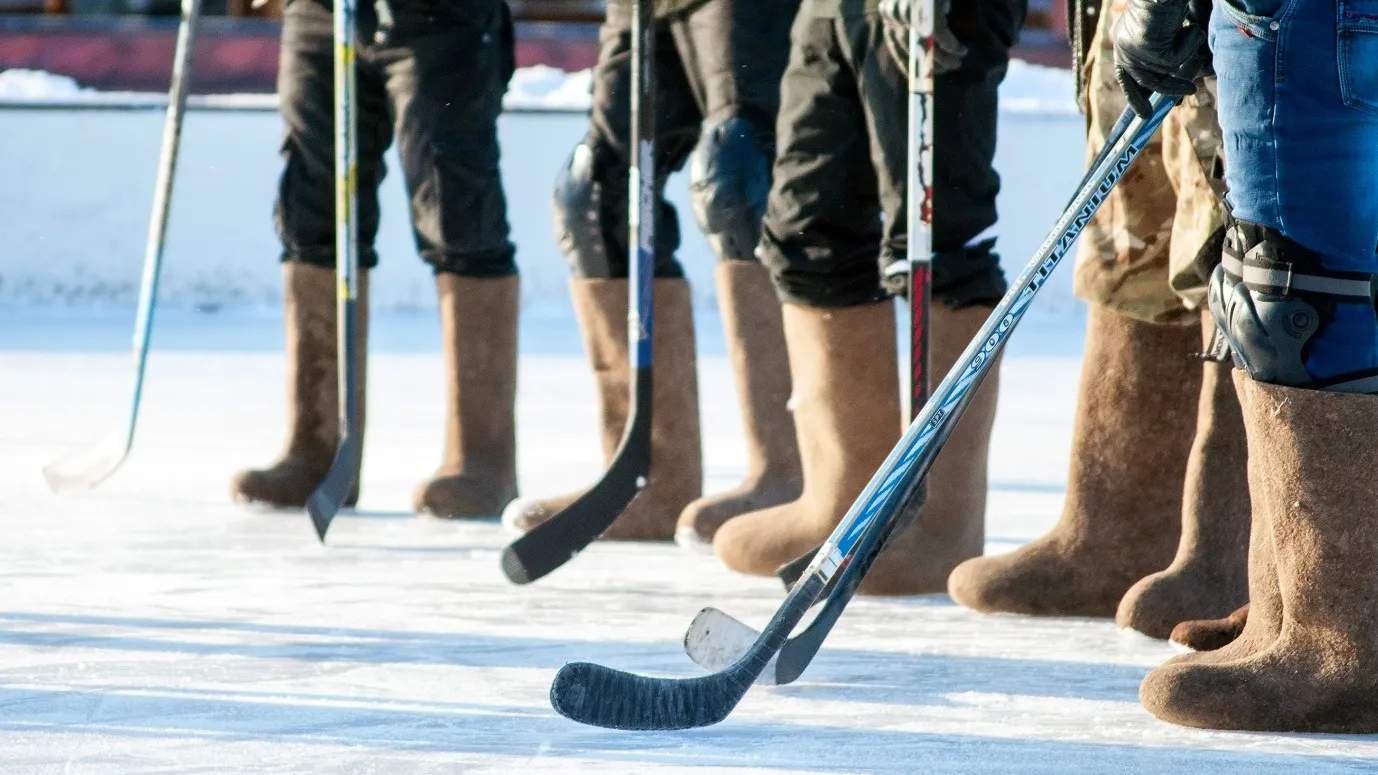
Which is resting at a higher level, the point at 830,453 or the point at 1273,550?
the point at 1273,550

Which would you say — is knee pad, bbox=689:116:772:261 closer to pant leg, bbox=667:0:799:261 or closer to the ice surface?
pant leg, bbox=667:0:799:261

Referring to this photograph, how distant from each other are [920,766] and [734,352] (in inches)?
55.4

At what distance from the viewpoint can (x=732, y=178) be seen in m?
2.86

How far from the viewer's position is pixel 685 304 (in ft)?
10.3

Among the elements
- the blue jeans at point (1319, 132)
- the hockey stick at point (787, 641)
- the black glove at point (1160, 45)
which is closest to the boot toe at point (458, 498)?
the hockey stick at point (787, 641)

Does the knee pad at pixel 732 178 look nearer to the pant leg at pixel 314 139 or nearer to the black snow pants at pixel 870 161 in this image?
the black snow pants at pixel 870 161

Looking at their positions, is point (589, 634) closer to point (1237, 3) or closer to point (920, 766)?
point (920, 766)

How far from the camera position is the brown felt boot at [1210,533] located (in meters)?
2.21

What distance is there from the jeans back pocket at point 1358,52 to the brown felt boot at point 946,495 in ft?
2.84

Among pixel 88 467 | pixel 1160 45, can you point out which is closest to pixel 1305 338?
pixel 1160 45

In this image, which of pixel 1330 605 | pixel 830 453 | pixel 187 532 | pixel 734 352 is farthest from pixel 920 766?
pixel 187 532

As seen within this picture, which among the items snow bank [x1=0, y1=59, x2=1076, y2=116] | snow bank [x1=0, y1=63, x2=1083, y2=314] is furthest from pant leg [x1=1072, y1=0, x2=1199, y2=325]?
snow bank [x1=0, y1=59, x2=1076, y2=116]

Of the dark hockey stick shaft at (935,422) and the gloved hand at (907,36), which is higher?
the gloved hand at (907,36)

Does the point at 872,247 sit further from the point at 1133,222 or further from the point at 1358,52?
the point at 1358,52
